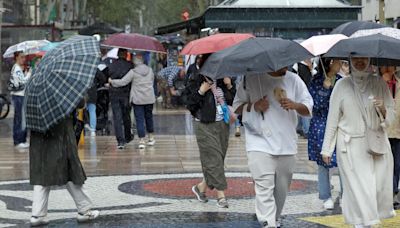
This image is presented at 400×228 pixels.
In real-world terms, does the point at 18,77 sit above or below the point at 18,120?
above

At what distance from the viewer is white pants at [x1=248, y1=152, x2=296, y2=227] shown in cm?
750

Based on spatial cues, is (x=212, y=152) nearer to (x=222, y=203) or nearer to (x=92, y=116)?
(x=222, y=203)

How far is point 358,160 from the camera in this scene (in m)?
7.27

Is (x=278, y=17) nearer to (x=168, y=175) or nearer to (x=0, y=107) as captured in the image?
(x=0, y=107)

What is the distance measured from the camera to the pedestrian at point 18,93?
52.5ft

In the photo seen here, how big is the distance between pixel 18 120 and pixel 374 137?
10.3 metres

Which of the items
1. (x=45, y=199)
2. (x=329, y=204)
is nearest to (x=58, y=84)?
(x=45, y=199)

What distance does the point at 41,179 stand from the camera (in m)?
8.55

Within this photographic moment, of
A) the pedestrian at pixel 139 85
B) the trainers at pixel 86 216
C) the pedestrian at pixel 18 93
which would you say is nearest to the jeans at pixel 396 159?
the trainers at pixel 86 216

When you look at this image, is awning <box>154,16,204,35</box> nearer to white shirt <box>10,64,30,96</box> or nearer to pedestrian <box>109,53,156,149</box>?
pedestrian <box>109,53,156,149</box>

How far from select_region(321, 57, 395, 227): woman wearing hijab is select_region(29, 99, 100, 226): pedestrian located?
2.70 metres

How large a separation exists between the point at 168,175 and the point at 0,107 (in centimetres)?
1198

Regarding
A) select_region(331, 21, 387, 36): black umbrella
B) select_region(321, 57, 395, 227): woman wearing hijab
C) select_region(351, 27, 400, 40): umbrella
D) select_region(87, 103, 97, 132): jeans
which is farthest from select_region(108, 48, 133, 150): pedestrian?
select_region(321, 57, 395, 227): woman wearing hijab

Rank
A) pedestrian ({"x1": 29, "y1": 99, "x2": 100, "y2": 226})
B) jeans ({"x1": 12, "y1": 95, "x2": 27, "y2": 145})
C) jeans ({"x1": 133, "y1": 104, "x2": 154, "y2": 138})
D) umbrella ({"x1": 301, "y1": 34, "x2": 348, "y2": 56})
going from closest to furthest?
pedestrian ({"x1": 29, "y1": 99, "x2": 100, "y2": 226}), umbrella ({"x1": 301, "y1": 34, "x2": 348, "y2": 56}), jeans ({"x1": 133, "y1": 104, "x2": 154, "y2": 138}), jeans ({"x1": 12, "y1": 95, "x2": 27, "y2": 145})
